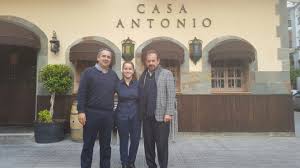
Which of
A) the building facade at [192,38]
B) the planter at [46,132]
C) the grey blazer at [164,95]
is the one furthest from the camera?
the building facade at [192,38]

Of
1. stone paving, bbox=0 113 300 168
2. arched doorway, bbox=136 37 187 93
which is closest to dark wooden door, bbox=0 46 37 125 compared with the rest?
stone paving, bbox=0 113 300 168

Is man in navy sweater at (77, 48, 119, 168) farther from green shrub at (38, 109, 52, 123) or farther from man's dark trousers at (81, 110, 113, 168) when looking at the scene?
green shrub at (38, 109, 52, 123)

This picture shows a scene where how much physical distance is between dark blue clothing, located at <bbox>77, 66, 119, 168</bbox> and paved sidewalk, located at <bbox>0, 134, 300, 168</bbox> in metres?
0.93

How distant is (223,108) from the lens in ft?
30.0

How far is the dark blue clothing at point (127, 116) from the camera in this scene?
17.1 ft

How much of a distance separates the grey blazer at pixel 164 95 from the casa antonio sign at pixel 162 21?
174 inches

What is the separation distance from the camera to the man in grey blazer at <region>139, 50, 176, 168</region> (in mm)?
5023

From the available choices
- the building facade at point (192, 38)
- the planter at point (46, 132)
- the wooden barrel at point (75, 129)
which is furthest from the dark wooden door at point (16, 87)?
the wooden barrel at point (75, 129)

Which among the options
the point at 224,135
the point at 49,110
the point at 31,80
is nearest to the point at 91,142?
the point at 49,110

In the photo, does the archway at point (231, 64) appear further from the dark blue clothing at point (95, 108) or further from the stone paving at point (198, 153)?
the dark blue clothing at point (95, 108)

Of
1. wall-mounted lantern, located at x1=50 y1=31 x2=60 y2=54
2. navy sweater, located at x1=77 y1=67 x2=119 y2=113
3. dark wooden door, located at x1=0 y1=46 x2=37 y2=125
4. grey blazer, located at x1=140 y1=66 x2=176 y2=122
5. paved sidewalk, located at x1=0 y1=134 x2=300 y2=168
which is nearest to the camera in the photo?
navy sweater, located at x1=77 y1=67 x2=119 y2=113

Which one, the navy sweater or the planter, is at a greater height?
the navy sweater

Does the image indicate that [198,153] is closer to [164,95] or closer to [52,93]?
[164,95]

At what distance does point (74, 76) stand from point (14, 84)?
2260mm
